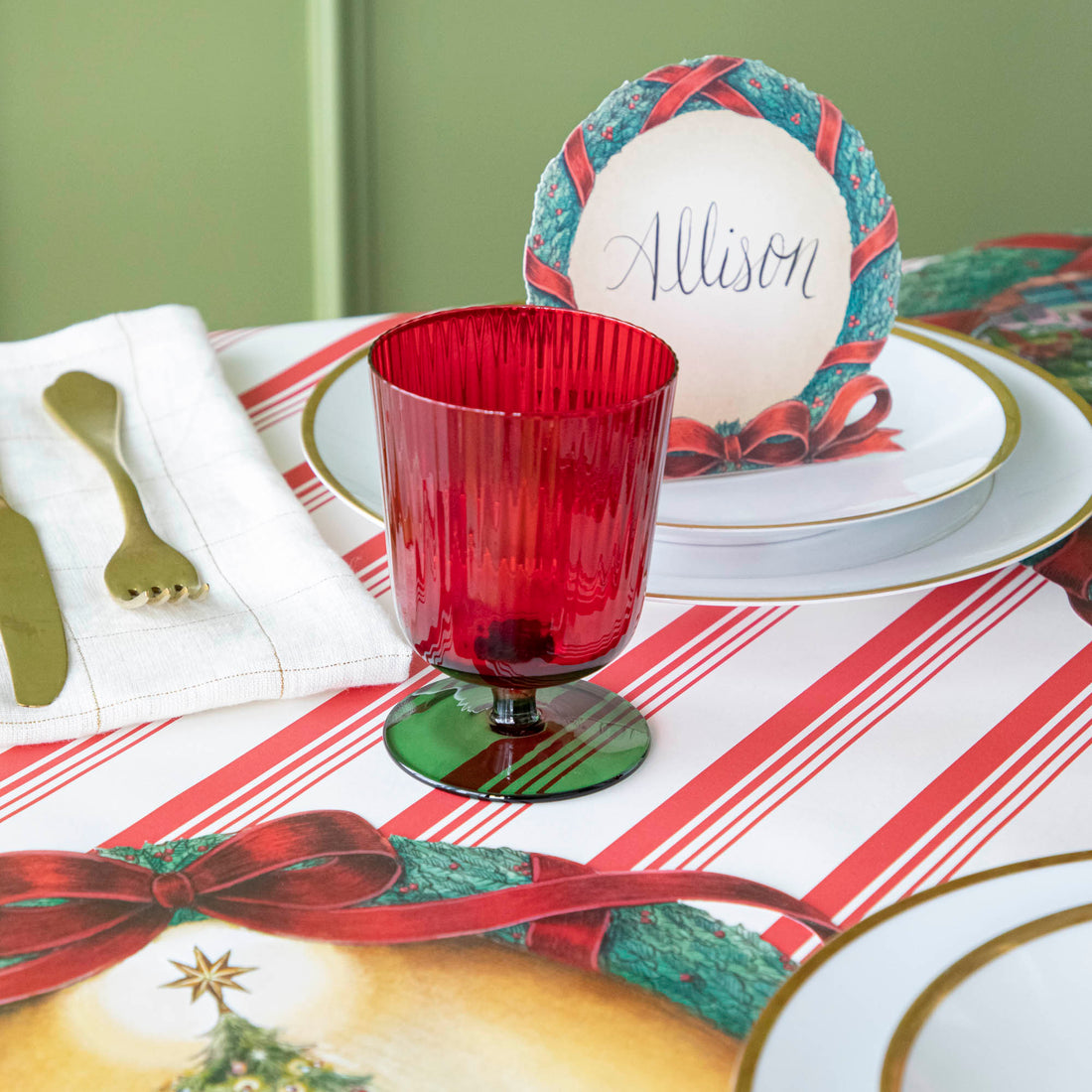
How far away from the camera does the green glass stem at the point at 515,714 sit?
48 centimetres

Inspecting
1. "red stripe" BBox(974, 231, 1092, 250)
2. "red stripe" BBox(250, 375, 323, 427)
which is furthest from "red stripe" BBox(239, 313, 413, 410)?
"red stripe" BBox(974, 231, 1092, 250)

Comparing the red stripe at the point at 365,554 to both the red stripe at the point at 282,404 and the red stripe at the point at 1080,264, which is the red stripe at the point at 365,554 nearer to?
the red stripe at the point at 282,404

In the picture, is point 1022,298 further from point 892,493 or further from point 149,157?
point 149,157

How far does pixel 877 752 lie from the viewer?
48 cm

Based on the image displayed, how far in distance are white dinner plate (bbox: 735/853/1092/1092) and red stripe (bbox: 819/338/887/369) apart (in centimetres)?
35

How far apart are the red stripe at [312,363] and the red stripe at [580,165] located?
0.22m

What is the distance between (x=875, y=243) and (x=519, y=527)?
1.04 ft

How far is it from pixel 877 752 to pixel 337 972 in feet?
0.73

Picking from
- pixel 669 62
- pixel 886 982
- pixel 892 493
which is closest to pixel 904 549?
pixel 892 493

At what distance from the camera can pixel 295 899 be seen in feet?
1.33

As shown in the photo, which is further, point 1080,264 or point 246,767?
point 1080,264

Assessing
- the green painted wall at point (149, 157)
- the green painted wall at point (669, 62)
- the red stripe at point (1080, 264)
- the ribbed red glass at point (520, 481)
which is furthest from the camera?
the green painted wall at point (669, 62)

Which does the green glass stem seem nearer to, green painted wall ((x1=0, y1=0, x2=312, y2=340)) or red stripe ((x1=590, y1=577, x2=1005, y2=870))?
red stripe ((x1=590, y1=577, x2=1005, y2=870))

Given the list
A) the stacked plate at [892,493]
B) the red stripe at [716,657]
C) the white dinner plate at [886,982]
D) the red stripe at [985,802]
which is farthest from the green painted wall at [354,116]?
the white dinner plate at [886,982]
